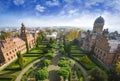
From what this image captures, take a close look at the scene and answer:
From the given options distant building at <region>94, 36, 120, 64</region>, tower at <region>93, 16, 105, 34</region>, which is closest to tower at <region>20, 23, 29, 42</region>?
distant building at <region>94, 36, 120, 64</region>

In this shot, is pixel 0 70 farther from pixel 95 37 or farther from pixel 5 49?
pixel 95 37

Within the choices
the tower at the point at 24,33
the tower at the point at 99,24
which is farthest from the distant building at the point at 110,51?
the tower at the point at 24,33

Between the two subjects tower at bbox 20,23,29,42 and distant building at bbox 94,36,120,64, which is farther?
tower at bbox 20,23,29,42

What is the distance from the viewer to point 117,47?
39.8 m

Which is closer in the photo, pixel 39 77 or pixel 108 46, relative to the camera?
pixel 39 77

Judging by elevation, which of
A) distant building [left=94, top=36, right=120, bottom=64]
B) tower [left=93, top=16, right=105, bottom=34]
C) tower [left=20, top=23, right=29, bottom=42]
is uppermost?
tower [left=93, top=16, right=105, bottom=34]

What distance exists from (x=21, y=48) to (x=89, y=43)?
45.0 m

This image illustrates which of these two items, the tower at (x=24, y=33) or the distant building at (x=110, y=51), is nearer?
the distant building at (x=110, y=51)

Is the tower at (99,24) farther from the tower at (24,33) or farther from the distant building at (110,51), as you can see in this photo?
the tower at (24,33)

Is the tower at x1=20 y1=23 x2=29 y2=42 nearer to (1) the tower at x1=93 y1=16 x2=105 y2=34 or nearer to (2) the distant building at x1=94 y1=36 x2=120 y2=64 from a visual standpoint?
(2) the distant building at x1=94 y1=36 x2=120 y2=64

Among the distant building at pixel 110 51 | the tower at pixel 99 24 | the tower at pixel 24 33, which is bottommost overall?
the distant building at pixel 110 51

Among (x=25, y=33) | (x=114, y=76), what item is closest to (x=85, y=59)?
(x=114, y=76)

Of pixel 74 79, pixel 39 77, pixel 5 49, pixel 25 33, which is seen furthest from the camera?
pixel 25 33

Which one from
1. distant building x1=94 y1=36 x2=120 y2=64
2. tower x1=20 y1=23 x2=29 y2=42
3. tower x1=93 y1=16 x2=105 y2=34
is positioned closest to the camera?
distant building x1=94 y1=36 x2=120 y2=64
